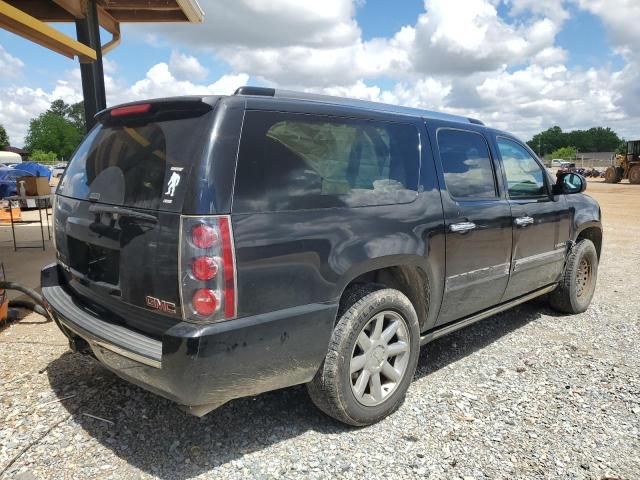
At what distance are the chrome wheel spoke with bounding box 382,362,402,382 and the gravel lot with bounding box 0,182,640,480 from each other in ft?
0.86

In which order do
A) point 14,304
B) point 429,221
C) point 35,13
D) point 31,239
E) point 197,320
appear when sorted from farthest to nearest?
point 31,239
point 35,13
point 14,304
point 429,221
point 197,320

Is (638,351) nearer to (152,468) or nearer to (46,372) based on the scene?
(152,468)

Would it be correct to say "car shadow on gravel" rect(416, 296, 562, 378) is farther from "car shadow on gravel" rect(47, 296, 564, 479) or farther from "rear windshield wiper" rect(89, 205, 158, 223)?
"rear windshield wiper" rect(89, 205, 158, 223)

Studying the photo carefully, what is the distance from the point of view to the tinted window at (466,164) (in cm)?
349

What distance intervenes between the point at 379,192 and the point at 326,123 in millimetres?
516

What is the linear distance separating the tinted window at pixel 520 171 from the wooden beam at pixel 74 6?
611 centimetres

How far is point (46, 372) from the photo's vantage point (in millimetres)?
3594

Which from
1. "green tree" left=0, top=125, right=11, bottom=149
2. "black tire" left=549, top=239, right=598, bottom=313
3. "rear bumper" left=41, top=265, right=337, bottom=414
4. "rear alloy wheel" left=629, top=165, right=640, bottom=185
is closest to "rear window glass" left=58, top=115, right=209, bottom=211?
"rear bumper" left=41, top=265, right=337, bottom=414

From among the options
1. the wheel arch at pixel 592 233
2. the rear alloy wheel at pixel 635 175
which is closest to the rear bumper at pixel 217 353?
the wheel arch at pixel 592 233

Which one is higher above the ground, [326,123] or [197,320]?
[326,123]

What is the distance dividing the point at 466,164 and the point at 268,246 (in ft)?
6.44

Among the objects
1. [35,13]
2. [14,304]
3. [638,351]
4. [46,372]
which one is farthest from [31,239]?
[638,351]

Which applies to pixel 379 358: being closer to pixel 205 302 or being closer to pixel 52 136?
pixel 205 302

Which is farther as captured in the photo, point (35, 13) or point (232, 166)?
point (35, 13)
